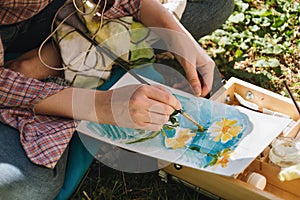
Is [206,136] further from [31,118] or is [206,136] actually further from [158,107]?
[31,118]

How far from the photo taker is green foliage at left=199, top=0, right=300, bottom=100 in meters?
1.83

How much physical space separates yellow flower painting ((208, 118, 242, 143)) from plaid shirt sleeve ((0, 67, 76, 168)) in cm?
34

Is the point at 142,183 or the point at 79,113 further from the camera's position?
the point at 142,183

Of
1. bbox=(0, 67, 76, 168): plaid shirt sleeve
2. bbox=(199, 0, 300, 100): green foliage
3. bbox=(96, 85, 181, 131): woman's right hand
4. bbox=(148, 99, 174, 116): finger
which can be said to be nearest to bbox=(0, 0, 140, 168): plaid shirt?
bbox=(0, 67, 76, 168): plaid shirt sleeve

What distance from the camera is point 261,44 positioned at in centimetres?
193

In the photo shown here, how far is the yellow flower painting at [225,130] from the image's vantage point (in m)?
1.34

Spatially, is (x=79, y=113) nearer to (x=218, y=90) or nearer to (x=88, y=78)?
(x=88, y=78)

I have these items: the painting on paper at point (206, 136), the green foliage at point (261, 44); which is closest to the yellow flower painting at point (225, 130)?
the painting on paper at point (206, 136)

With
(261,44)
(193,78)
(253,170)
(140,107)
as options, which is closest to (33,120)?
(140,107)

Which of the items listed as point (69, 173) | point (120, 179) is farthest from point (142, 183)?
point (69, 173)

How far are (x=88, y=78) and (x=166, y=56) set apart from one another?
30 centimetres

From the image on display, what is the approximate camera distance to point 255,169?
1292 millimetres

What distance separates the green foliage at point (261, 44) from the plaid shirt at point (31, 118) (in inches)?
27.9

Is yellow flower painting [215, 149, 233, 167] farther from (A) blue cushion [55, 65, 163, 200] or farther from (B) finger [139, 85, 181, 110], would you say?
(A) blue cushion [55, 65, 163, 200]
